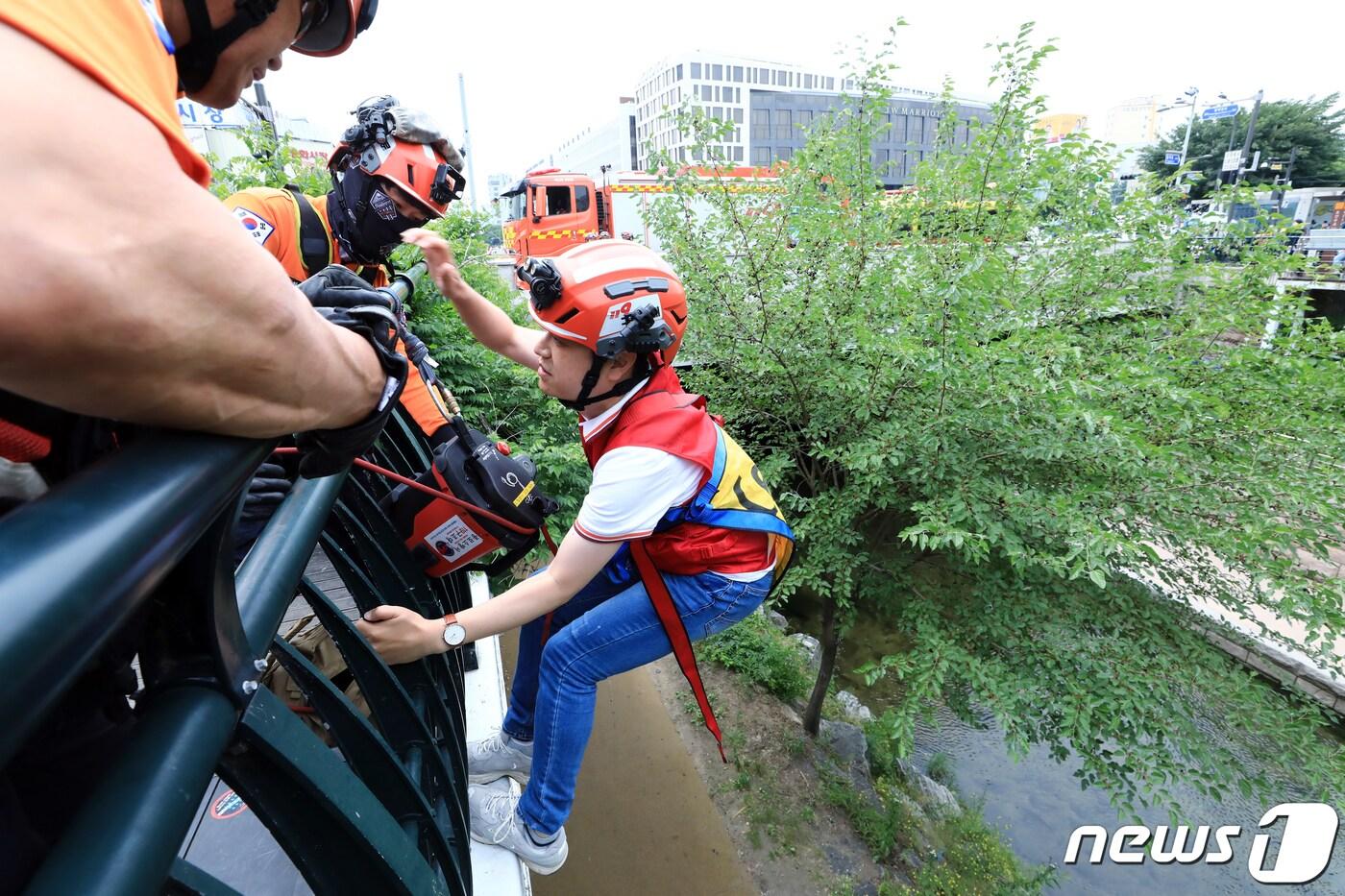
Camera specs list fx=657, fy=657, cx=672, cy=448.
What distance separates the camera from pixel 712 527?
2275 millimetres

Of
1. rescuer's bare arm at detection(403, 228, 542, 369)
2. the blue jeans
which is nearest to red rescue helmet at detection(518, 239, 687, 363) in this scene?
rescuer's bare arm at detection(403, 228, 542, 369)

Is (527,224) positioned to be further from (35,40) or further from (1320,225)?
(1320,225)

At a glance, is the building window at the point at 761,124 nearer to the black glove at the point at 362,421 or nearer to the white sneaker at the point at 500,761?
the white sneaker at the point at 500,761

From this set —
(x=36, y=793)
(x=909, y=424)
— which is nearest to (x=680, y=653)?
(x=36, y=793)

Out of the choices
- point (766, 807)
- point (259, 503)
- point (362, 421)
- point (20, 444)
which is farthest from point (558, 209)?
point (20, 444)

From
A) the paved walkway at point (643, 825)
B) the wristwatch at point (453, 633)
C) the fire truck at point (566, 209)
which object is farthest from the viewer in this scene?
the fire truck at point (566, 209)

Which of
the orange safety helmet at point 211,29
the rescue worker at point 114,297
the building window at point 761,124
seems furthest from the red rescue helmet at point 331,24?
the building window at point 761,124

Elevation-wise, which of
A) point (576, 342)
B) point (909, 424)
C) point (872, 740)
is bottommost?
point (872, 740)

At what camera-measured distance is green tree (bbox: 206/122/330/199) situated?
5164mm

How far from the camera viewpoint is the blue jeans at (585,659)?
2.24 metres

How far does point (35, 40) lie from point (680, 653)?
219 cm

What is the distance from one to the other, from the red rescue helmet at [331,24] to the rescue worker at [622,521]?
0.90 metres

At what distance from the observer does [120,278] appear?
50 cm

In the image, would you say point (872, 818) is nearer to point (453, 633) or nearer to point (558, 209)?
point (453, 633)
